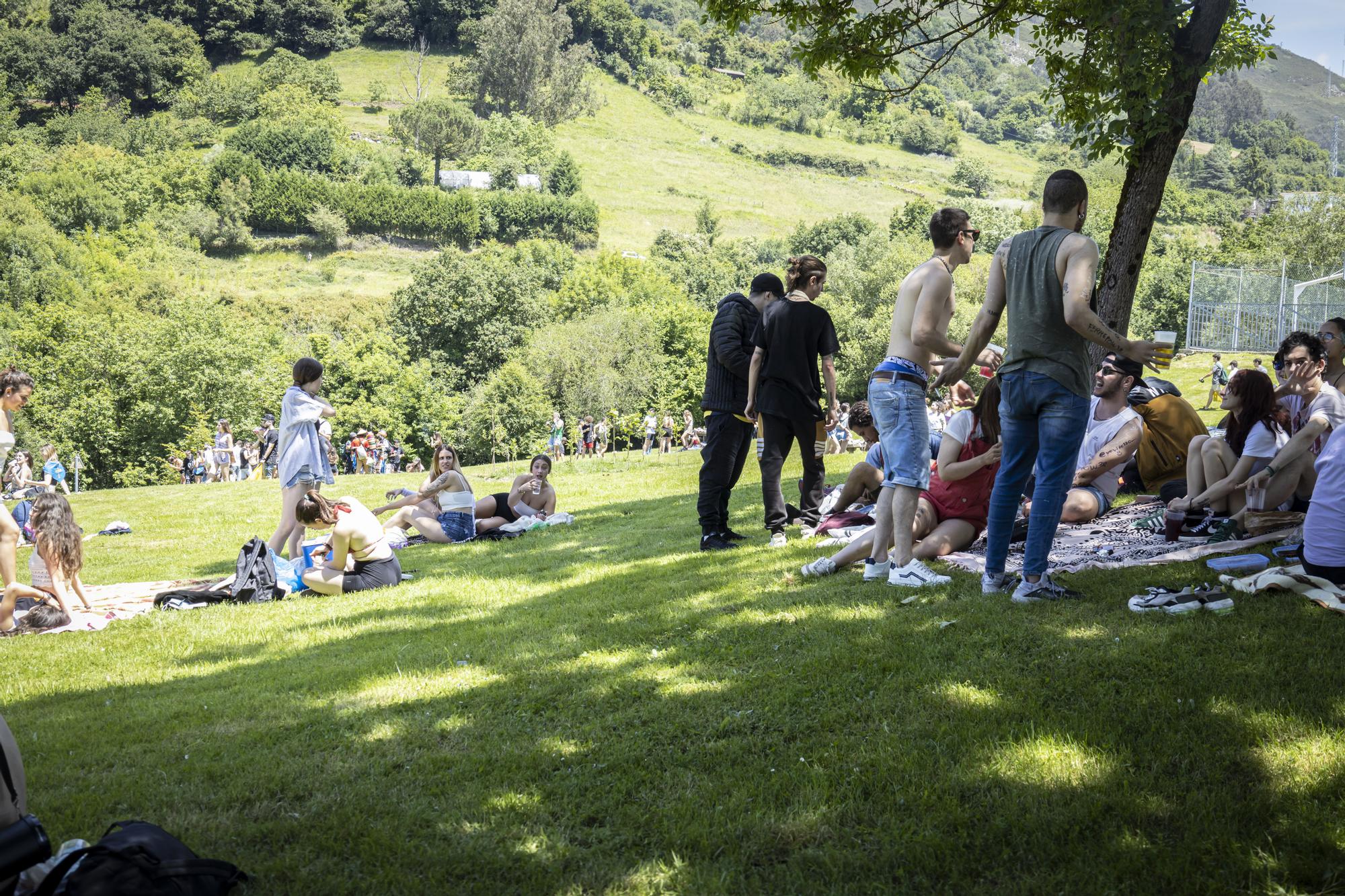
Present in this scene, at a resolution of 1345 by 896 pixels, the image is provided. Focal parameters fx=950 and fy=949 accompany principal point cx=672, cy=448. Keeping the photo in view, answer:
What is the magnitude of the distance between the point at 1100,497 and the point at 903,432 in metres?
2.79

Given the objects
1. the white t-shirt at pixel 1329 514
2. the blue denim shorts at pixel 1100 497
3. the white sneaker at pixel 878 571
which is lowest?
the white sneaker at pixel 878 571

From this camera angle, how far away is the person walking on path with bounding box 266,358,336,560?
9281mm

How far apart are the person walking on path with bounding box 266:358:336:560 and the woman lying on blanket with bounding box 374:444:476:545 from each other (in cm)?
168

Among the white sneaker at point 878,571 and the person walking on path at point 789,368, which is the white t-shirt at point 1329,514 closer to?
the white sneaker at point 878,571

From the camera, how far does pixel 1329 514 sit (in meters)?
4.91

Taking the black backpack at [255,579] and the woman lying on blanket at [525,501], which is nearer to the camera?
the black backpack at [255,579]

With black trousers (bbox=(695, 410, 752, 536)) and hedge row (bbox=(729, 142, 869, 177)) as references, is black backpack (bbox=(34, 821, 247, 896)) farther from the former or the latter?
hedge row (bbox=(729, 142, 869, 177))

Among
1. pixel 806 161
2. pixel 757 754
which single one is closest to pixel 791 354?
pixel 757 754

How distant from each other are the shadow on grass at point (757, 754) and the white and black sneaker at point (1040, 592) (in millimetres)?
159

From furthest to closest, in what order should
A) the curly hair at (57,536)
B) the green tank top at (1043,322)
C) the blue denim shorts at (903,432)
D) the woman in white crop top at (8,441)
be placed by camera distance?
the curly hair at (57,536)
the woman in white crop top at (8,441)
the blue denim shorts at (903,432)
the green tank top at (1043,322)

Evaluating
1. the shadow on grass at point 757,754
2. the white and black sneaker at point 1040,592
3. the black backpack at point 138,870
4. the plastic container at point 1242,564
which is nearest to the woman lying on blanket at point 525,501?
the shadow on grass at point 757,754

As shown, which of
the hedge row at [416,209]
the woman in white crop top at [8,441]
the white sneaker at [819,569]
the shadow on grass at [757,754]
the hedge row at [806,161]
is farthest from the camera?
the hedge row at [806,161]

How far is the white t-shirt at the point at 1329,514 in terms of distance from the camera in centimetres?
484

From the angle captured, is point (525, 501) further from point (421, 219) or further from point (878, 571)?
point (421, 219)
